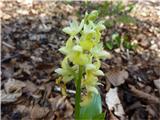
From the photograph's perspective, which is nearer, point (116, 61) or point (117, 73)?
point (117, 73)

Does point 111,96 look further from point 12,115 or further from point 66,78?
point 66,78

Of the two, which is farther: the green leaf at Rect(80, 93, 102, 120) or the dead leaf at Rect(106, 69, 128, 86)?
the dead leaf at Rect(106, 69, 128, 86)

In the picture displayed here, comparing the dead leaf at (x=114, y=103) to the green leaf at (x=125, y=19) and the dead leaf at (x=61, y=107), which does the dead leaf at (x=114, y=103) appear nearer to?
the dead leaf at (x=61, y=107)

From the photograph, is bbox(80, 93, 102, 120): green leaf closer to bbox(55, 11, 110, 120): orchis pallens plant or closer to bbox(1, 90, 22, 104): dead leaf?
bbox(55, 11, 110, 120): orchis pallens plant

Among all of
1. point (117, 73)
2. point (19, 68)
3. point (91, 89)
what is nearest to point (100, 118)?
point (91, 89)

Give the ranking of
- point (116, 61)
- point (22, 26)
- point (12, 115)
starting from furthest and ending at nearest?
point (22, 26) → point (116, 61) → point (12, 115)

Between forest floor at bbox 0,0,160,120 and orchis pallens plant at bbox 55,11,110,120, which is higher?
forest floor at bbox 0,0,160,120

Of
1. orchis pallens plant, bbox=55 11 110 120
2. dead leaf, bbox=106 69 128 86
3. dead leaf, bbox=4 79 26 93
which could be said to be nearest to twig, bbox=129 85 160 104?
dead leaf, bbox=106 69 128 86
